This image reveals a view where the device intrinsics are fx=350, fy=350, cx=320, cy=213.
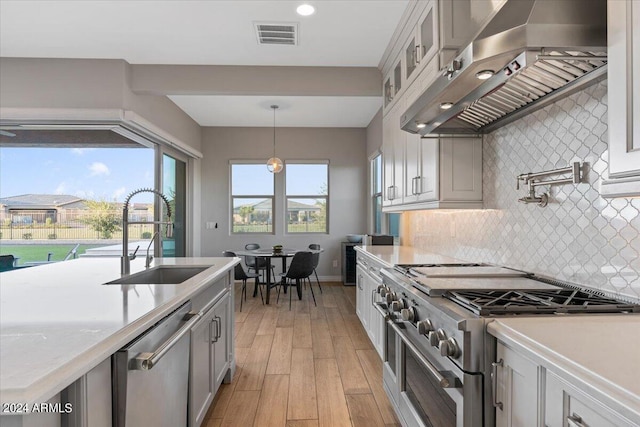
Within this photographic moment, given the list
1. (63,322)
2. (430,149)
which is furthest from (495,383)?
(430,149)

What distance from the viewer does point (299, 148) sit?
6.73 m

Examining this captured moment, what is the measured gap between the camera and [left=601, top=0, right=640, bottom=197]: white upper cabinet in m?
0.96

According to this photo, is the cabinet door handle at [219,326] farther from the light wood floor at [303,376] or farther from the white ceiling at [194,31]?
the white ceiling at [194,31]

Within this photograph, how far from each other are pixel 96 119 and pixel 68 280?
2616 millimetres

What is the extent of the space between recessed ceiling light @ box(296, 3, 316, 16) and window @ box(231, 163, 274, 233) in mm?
4062

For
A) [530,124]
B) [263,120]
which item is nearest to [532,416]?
[530,124]

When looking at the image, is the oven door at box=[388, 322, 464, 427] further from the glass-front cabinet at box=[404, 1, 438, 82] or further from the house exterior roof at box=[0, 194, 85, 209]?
the house exterior roof at box=[0, 194, 85, 209]

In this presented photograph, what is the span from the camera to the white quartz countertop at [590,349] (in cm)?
70

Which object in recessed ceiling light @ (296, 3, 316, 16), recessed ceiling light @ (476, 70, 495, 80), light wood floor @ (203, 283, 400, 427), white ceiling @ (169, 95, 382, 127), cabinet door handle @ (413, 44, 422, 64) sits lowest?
light wood floor @ (203, 283, 400, 427)

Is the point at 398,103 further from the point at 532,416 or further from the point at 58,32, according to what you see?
the point at 58,32

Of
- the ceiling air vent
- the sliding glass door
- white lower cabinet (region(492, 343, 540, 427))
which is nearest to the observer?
white lower cabinet (region(492, 343, 540, 427))

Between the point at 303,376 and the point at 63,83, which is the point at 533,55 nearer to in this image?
the point at 303,376

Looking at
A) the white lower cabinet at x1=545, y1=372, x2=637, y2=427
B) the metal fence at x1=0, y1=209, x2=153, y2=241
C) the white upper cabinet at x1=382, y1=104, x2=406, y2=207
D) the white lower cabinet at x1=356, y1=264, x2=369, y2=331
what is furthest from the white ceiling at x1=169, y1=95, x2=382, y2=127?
the white lower cabinet at x1=545, y1=372, x2=637, y2=427

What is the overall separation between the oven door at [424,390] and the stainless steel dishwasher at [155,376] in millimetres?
1017
